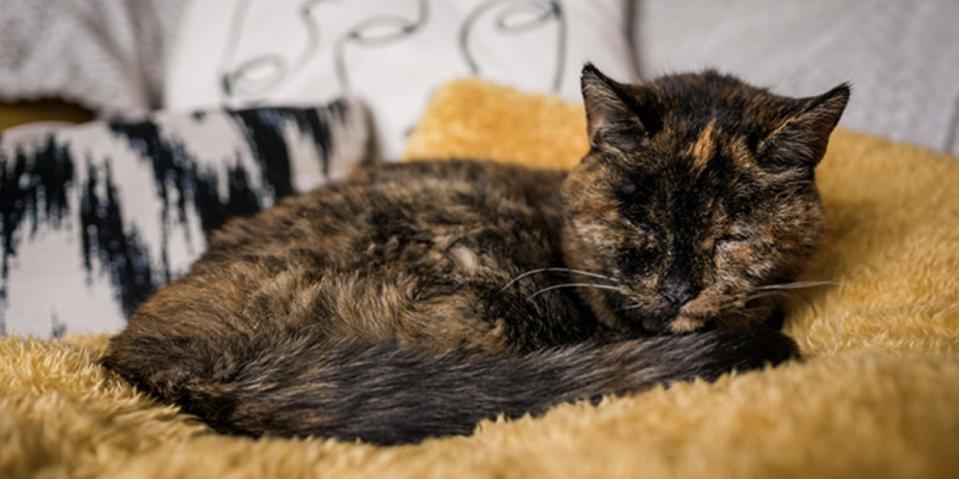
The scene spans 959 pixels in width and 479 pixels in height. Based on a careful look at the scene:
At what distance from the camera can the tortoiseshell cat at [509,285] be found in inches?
28.9

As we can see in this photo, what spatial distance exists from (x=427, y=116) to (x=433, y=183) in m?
0.48

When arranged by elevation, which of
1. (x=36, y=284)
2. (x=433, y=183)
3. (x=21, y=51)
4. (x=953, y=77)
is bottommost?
(x=36, y=284)

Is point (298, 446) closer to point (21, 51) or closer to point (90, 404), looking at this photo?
point (90, 404)

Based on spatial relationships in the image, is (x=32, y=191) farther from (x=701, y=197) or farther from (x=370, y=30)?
(x=701, y=197)

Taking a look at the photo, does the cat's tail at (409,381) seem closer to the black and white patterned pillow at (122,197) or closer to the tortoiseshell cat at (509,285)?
the tortoiseshell cat at (509,285)

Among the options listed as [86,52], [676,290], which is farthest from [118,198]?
[676,290]

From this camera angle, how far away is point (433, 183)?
1.15 metres

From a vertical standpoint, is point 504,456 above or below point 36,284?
below

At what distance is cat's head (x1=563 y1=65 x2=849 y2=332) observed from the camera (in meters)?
0.89

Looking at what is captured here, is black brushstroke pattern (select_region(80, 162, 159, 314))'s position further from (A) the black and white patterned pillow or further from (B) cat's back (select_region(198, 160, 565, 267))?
(B) cat's back (select_region(198, 160, 565, 267))

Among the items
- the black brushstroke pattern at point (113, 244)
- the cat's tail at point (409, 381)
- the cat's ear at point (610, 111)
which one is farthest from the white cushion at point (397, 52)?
the cat's tail at point (409, 381)

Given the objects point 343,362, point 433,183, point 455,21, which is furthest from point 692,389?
point 455,21

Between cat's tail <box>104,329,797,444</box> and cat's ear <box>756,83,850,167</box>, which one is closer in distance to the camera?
cat's tail <box>104,329,797,444</box>

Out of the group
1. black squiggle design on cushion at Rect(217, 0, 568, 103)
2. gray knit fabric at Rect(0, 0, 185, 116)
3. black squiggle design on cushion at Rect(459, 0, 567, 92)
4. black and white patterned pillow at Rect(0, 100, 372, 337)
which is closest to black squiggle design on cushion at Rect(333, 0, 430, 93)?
black squiggle design on cushion at Rect(217, 0, 568, 103)
